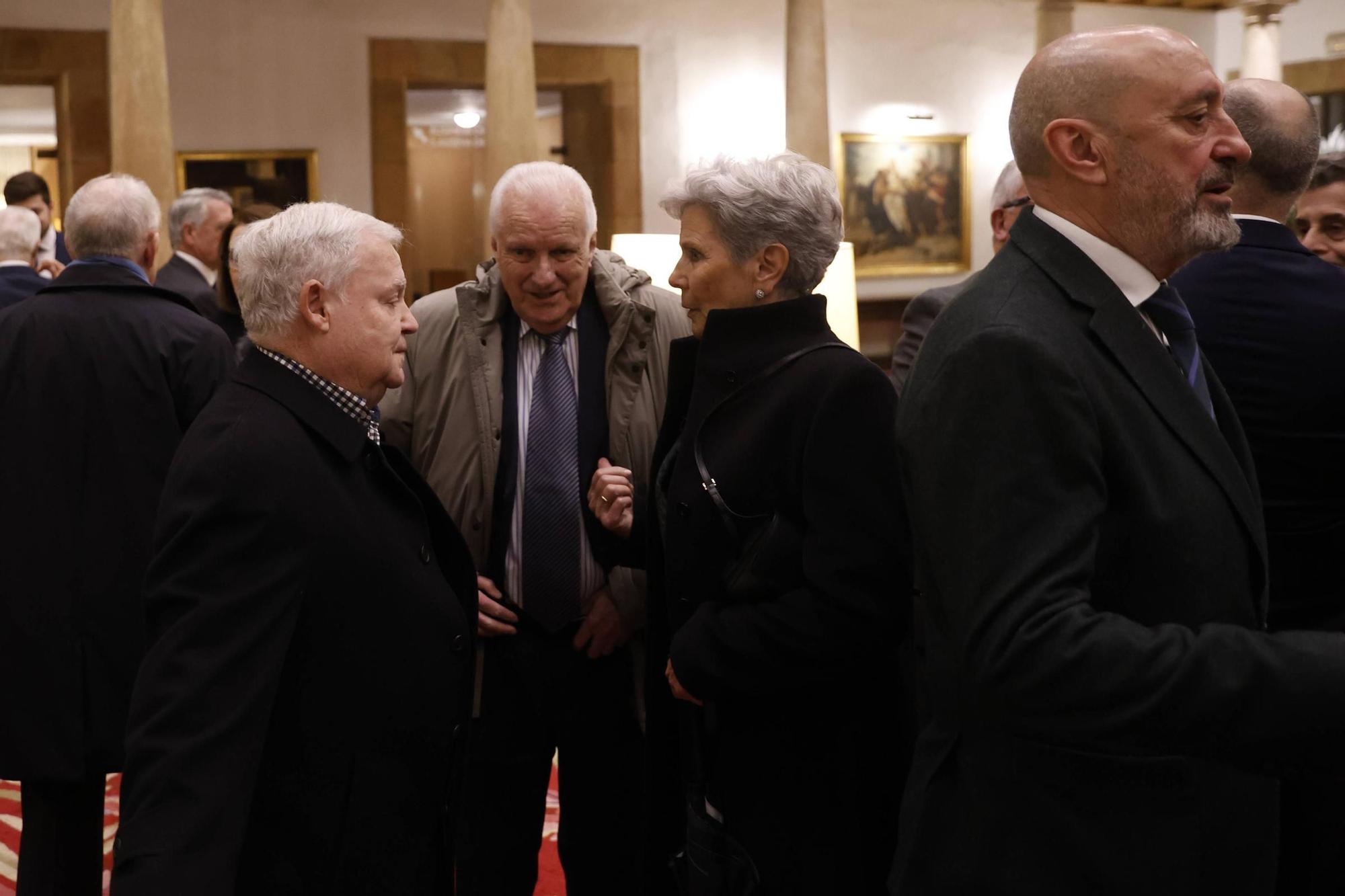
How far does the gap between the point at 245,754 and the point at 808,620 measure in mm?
912

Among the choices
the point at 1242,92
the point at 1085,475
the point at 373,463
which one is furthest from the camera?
the point at 1242,92

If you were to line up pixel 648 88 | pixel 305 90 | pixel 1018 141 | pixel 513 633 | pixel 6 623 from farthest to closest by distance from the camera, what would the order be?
pixel 648 88, pixel 305 90, pixel 6 623, pixel 513 633, pixel 1018 141

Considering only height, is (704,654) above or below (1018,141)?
below

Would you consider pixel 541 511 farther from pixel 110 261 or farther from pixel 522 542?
pixel 110 261

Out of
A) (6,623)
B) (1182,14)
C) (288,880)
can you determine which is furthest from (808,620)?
(1182,14)

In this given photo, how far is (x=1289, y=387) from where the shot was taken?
2.32 meters

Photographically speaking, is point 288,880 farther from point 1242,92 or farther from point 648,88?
point 648,88

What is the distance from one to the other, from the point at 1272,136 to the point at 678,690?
1426 mm

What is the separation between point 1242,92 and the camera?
96.4 inches

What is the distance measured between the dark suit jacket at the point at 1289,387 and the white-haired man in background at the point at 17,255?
4.23 metres

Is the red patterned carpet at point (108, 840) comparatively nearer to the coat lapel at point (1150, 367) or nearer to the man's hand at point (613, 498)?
the man's hand at point (613, 498)

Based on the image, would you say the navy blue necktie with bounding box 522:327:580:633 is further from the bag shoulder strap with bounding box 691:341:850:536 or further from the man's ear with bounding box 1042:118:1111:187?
the man's ear with bounding box 1042:118:1111:187

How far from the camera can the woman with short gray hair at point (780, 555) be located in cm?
234

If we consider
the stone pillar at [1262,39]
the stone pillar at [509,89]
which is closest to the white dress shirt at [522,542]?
the stone pillar at [509,89]
